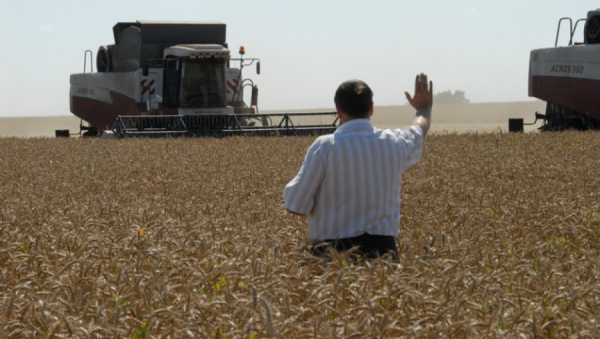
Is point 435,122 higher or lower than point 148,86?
lower

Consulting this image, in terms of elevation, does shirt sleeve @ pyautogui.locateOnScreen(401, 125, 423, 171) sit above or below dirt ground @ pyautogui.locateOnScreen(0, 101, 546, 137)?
above

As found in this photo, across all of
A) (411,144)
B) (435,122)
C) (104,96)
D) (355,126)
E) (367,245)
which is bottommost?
(435,122)

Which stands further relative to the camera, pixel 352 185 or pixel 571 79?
pixel 571 79

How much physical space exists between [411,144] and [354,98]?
51cm

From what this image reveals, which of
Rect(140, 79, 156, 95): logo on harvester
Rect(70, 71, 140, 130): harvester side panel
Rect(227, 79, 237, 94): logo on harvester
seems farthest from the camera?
Rect(70, 71, 140, 130): harvester side panel

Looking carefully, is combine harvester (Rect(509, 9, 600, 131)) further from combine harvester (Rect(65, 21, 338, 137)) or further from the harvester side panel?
the harvester side panel

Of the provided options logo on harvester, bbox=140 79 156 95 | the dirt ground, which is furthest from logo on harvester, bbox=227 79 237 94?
the dirt ground

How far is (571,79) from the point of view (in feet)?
88.5

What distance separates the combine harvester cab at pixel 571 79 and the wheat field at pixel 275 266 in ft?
49.5

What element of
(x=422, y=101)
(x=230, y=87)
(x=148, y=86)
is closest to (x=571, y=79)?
(x=230, y=87)

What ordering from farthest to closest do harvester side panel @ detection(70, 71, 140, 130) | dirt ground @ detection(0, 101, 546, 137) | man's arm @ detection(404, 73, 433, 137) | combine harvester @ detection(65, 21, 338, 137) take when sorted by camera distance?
dirt ground @ detection(0, 101, 546, 137)
harvester side panel @ detection(70, 71, 140, 130)
combine harvester @ detection(65, 21, 338, 137)
man's arm @ detection(404, 73, 433, 137)

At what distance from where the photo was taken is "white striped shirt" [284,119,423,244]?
222 inches

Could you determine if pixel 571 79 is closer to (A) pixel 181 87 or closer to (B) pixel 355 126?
(A) pixel 181 87

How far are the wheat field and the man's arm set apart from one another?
722mm
